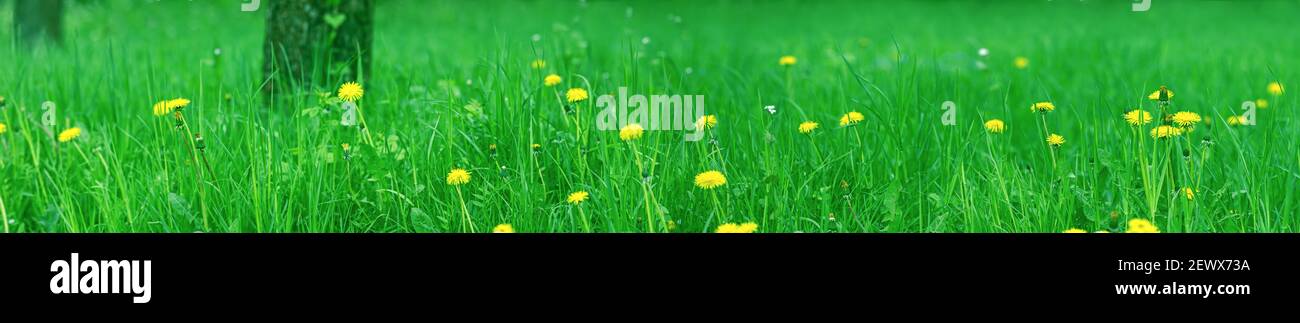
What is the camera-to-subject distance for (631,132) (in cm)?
267

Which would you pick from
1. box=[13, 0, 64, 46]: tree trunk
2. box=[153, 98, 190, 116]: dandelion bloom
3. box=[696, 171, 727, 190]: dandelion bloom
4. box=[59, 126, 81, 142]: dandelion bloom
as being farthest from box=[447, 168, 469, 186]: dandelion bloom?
box=[13, 0, 64, 46]: tree trunk

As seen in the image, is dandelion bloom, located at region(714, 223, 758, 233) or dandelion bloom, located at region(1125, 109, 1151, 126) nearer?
dandelion bloom, located at region(714, 223, 758, 233)

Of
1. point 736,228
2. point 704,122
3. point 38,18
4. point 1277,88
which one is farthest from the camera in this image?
point 38,18

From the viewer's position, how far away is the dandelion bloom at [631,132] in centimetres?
265

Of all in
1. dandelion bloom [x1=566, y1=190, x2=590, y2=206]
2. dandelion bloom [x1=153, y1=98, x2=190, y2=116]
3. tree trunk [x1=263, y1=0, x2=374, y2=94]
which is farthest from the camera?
tree trunk [x1=263, y1=0, x2=374, y2=94]

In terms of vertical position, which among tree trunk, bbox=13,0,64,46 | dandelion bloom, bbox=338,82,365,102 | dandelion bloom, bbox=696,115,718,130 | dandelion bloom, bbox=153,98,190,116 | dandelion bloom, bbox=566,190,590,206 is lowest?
dandelion bloom, bbox=566,190,590,206

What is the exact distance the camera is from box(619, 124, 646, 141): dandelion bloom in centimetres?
265

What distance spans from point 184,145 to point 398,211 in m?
0.62

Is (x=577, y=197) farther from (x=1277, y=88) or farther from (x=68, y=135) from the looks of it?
(x=1277, y=88)

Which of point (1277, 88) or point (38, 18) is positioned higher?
point (38, 18)

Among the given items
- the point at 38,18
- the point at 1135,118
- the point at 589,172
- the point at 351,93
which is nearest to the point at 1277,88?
the point at 1135,118

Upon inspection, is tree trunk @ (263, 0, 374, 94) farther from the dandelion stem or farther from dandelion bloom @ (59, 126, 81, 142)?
the dandelion stem
